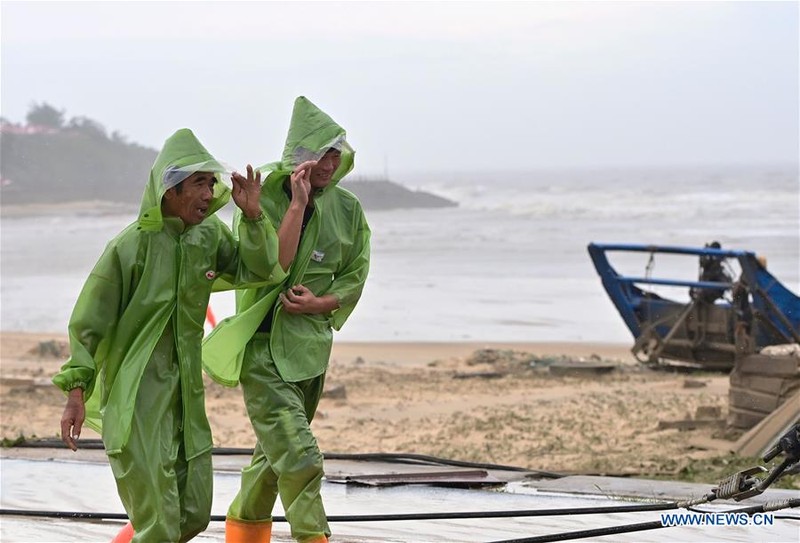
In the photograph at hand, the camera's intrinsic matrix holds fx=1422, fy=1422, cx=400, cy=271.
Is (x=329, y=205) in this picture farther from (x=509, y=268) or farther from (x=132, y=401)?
(x=509, y=268)

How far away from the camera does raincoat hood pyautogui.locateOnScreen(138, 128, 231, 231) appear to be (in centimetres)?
485

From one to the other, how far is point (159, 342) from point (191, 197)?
0.51 m

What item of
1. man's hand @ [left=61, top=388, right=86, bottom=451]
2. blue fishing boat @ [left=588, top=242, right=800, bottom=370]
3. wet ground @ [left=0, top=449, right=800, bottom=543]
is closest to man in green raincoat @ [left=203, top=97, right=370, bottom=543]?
man's hand @ [left=61, top=388, right=86, bottom=451]

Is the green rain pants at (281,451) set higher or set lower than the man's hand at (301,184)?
lower

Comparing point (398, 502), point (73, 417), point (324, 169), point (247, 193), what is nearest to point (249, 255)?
point (247, 193)

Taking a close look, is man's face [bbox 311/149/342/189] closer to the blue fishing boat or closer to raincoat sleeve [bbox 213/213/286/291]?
raincoat sleeve [bbox 213/213/286/291]

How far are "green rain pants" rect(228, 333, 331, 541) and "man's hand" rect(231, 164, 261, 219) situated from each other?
58cm

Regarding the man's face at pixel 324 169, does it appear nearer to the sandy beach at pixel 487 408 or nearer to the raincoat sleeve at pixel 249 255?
the raincoat sleeve at pixel 249 255

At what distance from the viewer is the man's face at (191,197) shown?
4.91m

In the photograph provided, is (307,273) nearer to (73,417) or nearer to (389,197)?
(73,417)

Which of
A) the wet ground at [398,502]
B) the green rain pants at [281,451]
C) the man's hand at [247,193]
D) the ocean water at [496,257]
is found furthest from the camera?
the ocean water at [496,257]

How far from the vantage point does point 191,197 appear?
4.92 m

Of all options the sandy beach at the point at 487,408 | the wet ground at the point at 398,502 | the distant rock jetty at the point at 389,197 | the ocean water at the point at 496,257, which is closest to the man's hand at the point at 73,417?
the wet ground at the point at 398,502

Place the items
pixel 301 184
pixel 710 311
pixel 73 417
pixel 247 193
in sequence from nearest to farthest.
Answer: pixel 73 417 < pixel 247 193 < pixel 301 184 < pixel 710 311
